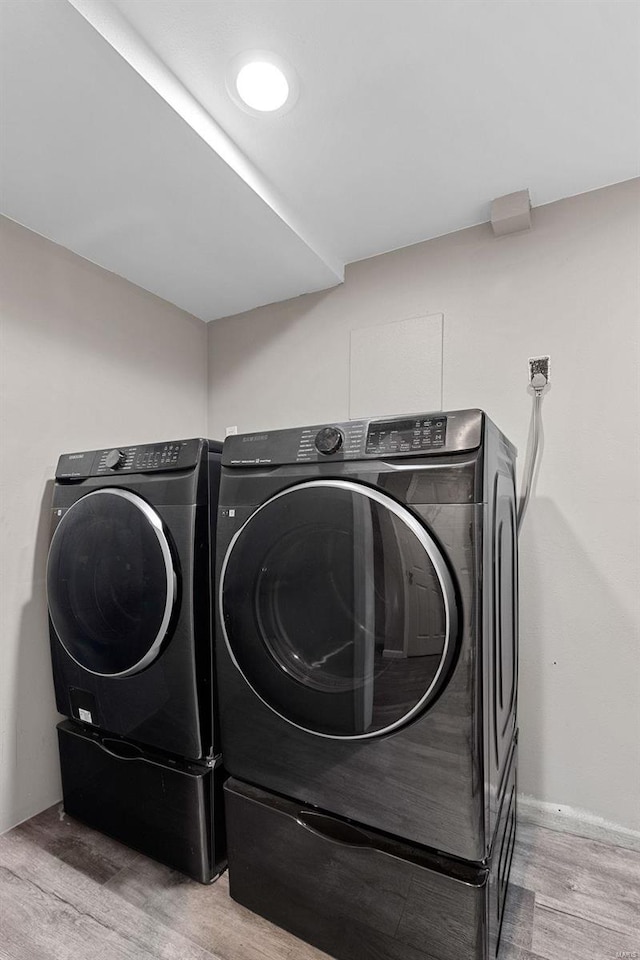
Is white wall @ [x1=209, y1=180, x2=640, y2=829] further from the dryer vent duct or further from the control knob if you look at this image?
the control knob

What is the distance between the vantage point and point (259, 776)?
51.1 inches

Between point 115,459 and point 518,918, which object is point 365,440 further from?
point 518,918

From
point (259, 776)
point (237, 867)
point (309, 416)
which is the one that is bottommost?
point (237, 867)

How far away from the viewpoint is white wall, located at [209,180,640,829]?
1667 millimetres

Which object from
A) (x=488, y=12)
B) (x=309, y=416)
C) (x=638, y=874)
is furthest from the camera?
(x=309, y=416)

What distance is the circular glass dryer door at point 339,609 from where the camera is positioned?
104 cm

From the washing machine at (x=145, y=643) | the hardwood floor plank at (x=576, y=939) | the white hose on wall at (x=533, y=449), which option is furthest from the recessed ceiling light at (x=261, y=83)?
the hardwood floor plank at (x=576, y=939)

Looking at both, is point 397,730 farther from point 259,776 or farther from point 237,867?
point 237,867

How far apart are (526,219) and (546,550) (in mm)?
1179

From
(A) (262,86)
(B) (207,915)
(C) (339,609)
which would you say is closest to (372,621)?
(C) (339,609)

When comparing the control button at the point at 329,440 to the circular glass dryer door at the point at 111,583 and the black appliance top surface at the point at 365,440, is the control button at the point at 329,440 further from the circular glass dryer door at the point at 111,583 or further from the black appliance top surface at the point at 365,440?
the circular glass dryer door at the point at 111,583

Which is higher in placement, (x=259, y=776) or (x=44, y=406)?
(x=44, y=406)

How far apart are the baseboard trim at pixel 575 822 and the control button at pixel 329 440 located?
4.97ft

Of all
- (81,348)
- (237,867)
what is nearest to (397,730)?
(237,867)
